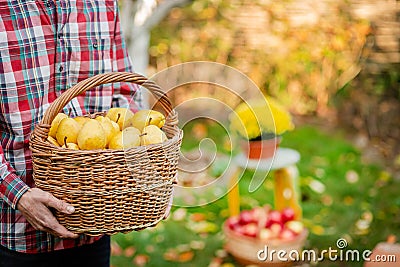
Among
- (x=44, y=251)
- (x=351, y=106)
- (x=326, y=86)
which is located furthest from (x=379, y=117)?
(x=44, y=251)

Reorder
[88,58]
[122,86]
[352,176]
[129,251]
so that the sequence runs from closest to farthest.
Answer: [88,58], [122,86], [129,251], [352,176]

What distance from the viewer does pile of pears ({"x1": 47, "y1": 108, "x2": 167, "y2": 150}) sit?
151 centimetres

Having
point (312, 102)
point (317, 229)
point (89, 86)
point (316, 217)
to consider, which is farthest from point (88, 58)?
point (312, 102)

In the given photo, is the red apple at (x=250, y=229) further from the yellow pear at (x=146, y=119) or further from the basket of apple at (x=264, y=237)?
the yellow pear at (x=146, y=119)

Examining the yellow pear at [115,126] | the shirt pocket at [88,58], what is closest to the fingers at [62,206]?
the yellow pear at [115,126]

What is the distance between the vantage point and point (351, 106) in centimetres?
536

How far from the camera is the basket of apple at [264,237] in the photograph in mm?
3209

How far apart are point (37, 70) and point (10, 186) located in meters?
0.31

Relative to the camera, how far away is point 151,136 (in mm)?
1570

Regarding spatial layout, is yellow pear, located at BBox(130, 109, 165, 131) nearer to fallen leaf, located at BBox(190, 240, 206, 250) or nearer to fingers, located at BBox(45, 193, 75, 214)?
fingers, located at BBox(45, 193, 75, 214)

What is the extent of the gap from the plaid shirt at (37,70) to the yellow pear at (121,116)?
0.18 m

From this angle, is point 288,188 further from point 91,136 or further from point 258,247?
point 91,136

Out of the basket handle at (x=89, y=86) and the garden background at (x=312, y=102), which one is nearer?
the basket handle at (x=89, y=86)

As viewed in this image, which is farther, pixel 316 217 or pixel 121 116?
pixel 316 217
